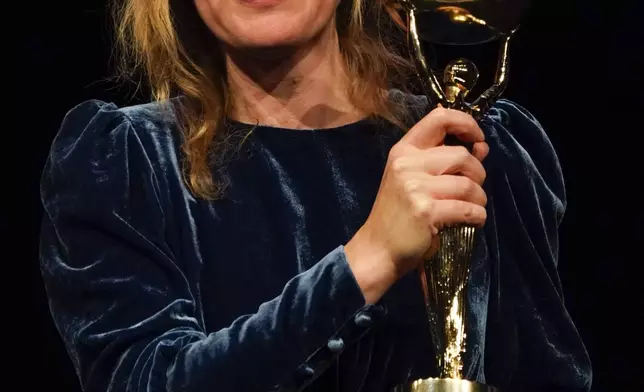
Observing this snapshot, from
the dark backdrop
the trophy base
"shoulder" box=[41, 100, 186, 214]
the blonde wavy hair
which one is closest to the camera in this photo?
the trophy base

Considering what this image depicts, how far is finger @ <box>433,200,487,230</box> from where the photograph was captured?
133 centimetres

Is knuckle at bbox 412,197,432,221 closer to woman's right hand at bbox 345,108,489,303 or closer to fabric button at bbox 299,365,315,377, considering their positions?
woman's right hand at bbox 345,108,489,303

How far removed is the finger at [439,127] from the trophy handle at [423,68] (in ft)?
0.17

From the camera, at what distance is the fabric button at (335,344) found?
4.53ft

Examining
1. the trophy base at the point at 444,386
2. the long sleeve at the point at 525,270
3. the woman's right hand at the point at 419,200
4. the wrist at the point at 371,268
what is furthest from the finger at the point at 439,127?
the long sleeve at the point at 525,270

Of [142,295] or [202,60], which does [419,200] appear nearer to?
[142,295]

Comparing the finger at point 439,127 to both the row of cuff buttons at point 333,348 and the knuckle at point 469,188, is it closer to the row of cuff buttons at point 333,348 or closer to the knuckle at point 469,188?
the knuckle at point 469,188

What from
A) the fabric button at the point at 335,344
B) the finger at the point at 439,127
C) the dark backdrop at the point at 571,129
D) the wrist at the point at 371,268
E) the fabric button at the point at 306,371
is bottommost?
the dark backdrop at the point at 571,129

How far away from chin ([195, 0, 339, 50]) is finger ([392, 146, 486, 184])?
36 cm

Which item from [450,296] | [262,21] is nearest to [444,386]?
[450,296]

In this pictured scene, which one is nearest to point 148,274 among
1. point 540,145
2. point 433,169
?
point 433,169

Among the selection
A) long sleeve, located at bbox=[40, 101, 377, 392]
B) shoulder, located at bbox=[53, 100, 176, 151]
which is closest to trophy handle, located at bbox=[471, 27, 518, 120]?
long sleeve, located at bbox=[40, 101, 377, 392]

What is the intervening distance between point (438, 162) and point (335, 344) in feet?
0.69

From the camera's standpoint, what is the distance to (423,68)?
140cm
